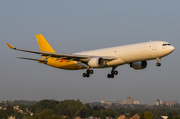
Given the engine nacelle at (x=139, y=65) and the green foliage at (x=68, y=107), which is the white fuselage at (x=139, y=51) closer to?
the engine nacelle at (x=139, y=65)

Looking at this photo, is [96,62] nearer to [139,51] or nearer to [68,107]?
[139,51]

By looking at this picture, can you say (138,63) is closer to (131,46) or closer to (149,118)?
(131,46)

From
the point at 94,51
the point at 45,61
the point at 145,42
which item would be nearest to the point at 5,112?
the point at 45,61

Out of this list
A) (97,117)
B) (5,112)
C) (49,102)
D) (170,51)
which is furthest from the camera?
(49,102)

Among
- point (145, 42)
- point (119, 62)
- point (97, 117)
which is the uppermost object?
point (145, 42)

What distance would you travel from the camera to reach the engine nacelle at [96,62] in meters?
46.8

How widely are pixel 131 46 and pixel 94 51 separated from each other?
7.51 meters

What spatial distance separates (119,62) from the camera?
4719 centimetres

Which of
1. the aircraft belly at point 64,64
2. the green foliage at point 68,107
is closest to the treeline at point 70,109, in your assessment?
the green foliage at point 68,107

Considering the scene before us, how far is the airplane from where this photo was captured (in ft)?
146

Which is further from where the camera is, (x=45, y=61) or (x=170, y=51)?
(x=45, y=61)

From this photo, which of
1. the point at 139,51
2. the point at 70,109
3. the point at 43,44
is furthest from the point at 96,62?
the point at 70,109

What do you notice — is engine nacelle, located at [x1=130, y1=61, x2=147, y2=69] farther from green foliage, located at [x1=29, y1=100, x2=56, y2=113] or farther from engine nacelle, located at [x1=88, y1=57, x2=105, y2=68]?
green foliage, located at [x1=29, y1=100, x2=56, y2=113]

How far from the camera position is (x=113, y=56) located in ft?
156
